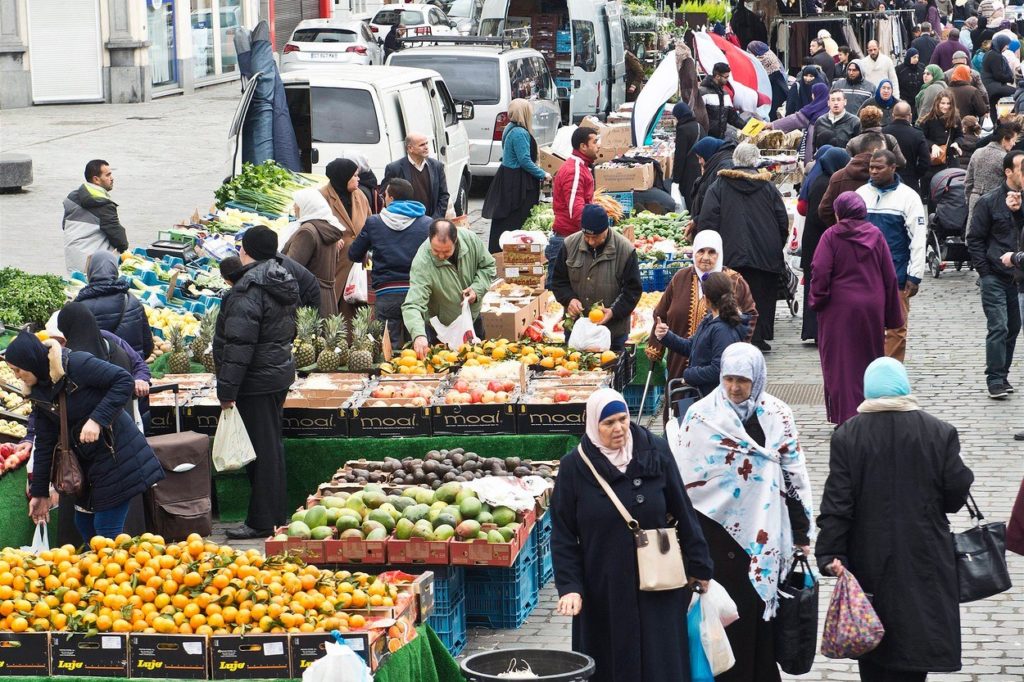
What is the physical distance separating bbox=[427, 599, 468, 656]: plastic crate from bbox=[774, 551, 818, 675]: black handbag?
6.07 feet

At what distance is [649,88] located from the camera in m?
21.0

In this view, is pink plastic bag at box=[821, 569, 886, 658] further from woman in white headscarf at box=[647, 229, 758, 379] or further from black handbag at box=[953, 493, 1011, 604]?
woman in white headscarf at box=[647, 229, 758, 379]

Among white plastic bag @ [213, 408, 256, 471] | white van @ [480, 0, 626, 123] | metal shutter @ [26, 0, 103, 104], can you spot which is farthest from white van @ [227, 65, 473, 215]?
metal shutter @ [26, 0, 103, 104]

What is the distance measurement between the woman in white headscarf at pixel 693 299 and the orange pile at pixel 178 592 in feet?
11.3

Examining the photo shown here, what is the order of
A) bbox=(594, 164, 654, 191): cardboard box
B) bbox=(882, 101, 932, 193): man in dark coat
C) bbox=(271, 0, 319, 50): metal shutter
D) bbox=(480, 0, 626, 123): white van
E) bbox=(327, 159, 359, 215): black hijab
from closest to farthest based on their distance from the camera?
bbox=(327, 159, 359, 215): black hijab
bbox=(882, 101, 932, 193): man in dark coat
bbox=(594, 164, 654, 191): cardboard box
bbox=(480, 0, 626, 123): white van
bbox=(271, 0, 319, 50): metal shutter

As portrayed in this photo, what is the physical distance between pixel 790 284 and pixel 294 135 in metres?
5.75

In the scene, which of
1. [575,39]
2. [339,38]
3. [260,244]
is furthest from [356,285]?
[339,38]

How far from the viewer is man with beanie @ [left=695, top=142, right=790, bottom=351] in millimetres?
12312

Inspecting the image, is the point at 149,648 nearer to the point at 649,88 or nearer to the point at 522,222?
the point at 522,222

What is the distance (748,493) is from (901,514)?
2.34 feet

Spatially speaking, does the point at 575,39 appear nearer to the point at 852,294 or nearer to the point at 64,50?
the point at 64,50

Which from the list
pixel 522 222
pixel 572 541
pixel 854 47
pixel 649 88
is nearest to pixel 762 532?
pixel 572 541

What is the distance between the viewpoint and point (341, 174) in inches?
511

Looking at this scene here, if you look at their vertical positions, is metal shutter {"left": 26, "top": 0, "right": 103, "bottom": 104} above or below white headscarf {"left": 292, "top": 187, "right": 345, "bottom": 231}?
above
